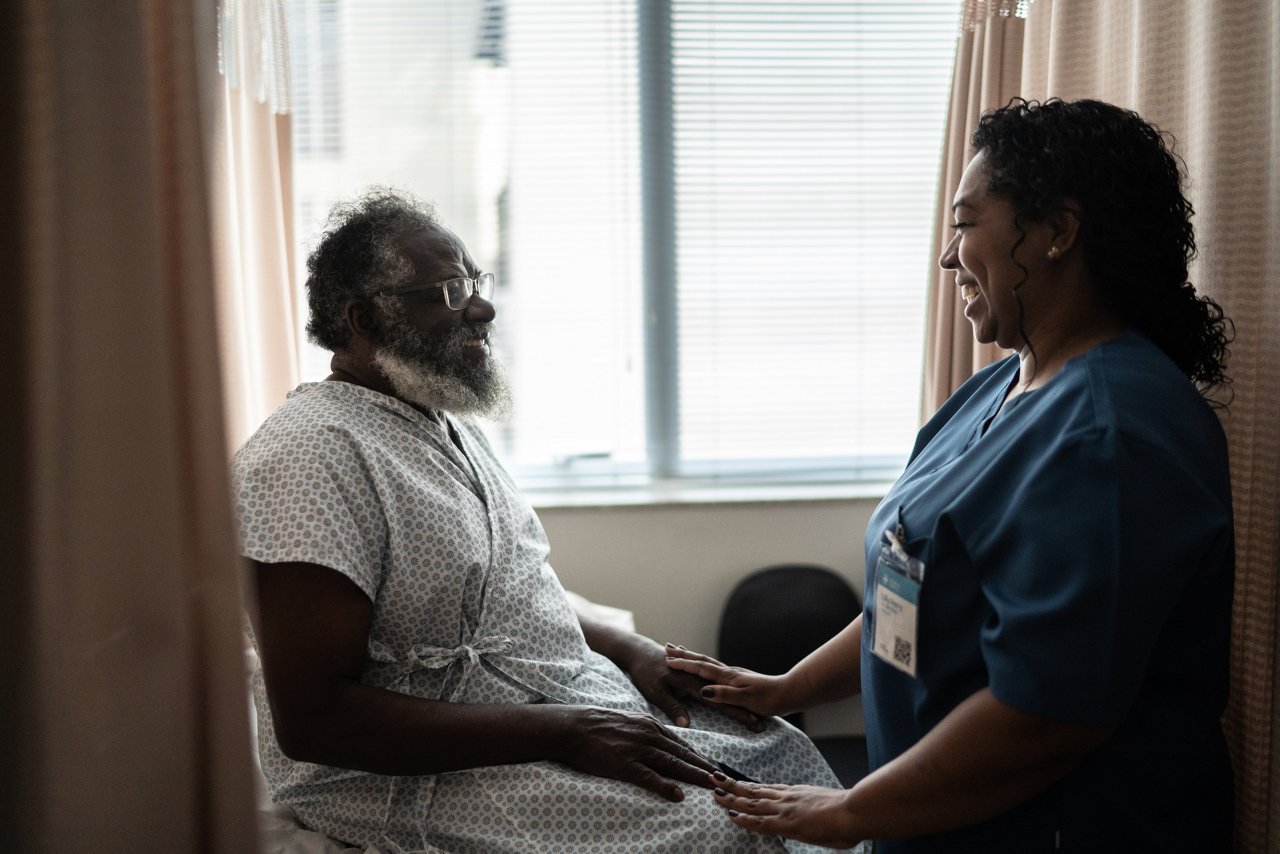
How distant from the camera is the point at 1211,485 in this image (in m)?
1.09

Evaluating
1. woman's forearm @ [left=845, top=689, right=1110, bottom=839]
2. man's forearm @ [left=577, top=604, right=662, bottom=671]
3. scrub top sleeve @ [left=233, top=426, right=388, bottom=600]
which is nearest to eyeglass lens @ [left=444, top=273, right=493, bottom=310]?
scrub top sleeve @ [left=233, top=426, right=388, bottom=600]

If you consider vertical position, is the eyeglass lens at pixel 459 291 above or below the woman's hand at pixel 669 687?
above

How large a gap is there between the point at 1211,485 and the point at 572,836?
99 centimetres

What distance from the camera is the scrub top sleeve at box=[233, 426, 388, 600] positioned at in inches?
51.4

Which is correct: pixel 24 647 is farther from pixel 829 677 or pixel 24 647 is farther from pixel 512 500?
pixel 829 677

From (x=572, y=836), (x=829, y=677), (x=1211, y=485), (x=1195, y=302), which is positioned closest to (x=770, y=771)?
(x=829, y=677)

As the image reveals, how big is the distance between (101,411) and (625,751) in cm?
94

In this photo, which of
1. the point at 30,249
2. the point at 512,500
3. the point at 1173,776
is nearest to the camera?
the point at 30,249

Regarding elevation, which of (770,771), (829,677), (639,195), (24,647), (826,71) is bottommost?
(770,771)

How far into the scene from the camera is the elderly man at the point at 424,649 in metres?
1.32

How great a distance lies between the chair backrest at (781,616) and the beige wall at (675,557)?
10cm

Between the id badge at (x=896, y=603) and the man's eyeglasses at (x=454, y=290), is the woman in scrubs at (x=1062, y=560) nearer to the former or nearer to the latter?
the id badge at (x=896, y=603)

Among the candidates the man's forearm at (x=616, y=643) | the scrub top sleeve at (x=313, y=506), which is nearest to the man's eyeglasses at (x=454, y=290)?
the scrub top sleeve at (x=313, y=506)

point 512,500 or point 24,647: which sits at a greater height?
point 24,647
